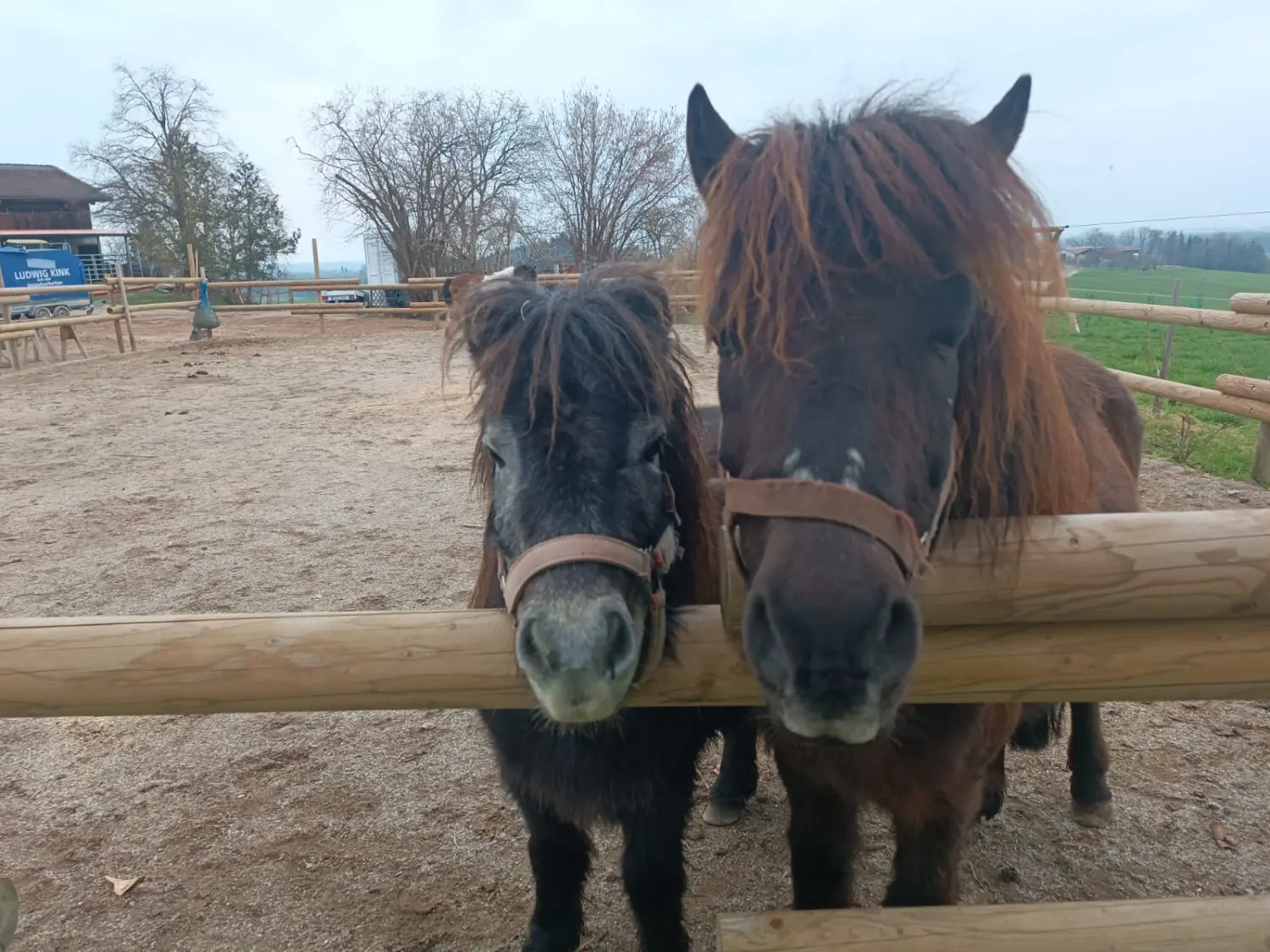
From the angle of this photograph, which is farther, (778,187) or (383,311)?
(383,311)

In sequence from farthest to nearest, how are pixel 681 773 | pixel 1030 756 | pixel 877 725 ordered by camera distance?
pixel 1030 756 → pixel 681 773 → pixel 877 725

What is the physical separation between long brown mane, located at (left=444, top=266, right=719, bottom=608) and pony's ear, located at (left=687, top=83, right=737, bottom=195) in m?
0.48

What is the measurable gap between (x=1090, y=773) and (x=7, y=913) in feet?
12.6

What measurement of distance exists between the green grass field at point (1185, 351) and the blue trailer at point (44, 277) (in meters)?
24.2

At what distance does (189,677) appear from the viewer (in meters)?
1.73

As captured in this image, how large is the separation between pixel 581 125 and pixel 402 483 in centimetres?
2244

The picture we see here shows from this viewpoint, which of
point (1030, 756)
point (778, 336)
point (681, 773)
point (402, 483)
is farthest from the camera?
point (402, 483)

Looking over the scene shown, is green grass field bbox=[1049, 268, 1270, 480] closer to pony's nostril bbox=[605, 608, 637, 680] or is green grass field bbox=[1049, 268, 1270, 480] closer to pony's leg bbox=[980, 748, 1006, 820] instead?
pony's nostril bbox=[605, 608, 637, 680]

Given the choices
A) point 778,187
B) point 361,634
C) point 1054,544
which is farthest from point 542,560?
point 1054,544

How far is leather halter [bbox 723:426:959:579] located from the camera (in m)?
1.29

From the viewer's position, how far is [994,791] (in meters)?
3.20

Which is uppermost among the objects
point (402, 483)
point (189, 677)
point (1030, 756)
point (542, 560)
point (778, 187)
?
point (778, 187)

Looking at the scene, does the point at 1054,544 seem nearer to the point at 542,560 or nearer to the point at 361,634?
the point at 542,560

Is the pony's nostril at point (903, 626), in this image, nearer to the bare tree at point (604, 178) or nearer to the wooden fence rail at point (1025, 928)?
the wooden fence rail at point (1025, 928)
